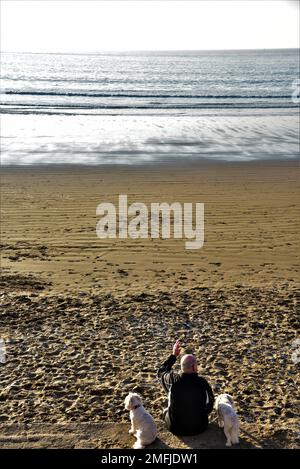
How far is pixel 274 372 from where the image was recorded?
22.2 feet

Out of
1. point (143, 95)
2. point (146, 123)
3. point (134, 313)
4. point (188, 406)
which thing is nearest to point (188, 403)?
point (188, 406)

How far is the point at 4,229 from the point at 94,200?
9.66 ft

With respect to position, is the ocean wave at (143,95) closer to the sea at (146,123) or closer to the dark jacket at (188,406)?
the sea at (146,123)

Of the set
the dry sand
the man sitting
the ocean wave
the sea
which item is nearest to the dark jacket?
the man sitting

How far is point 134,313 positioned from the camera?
8.49 m

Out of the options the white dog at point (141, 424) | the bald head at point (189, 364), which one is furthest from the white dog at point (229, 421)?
the white dog at point (141, 424)

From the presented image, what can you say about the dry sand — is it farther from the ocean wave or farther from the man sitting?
the ocean wave

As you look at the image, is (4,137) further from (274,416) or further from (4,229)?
(274,416)

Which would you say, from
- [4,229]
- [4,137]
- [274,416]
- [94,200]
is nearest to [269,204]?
[94,200]

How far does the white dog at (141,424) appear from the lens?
17.3 ft

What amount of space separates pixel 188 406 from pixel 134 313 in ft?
10.4

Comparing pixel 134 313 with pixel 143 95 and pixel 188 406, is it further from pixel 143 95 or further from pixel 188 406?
pixel 143 95

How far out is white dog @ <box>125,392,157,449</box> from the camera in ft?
17.3

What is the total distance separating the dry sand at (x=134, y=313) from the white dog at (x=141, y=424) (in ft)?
0.56
